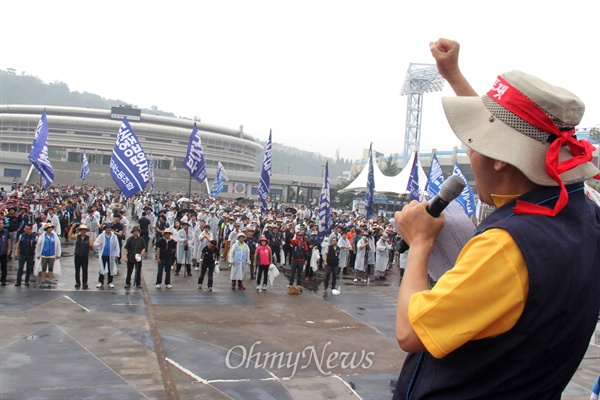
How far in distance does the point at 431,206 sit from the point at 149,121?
97714 mm


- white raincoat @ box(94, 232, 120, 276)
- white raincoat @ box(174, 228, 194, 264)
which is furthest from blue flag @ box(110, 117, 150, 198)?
white raincoat @ box(94, 232, 120, 276)

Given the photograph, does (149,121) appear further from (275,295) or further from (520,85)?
(520,85)

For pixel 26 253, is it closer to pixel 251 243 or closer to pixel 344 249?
pixel 251 243

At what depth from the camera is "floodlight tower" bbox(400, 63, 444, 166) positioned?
70562mm

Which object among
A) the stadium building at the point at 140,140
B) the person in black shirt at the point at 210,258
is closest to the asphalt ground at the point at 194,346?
the person in black shirt at the point at 210,258

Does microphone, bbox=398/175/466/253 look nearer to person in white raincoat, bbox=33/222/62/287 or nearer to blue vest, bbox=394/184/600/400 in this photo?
blue vest, bbox=394/184/600/400

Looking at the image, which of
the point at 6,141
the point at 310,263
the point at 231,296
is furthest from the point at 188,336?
the point at 6,141

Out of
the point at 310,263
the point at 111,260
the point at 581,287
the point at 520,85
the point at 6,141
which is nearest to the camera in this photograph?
the point at 581,287

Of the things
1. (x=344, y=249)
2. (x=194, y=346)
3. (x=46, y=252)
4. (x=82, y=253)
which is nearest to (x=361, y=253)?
(x=344, y=249)

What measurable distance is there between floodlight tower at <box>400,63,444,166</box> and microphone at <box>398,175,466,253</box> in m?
69.4

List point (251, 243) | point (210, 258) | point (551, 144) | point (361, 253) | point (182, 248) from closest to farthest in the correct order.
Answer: point (551, 144) → point (210, 258) → point (182, 248) → point (251, 243) → point (361, 253)

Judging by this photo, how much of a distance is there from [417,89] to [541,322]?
74.4 m

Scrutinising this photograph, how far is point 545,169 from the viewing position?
123cm

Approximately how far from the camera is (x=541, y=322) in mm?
1121
